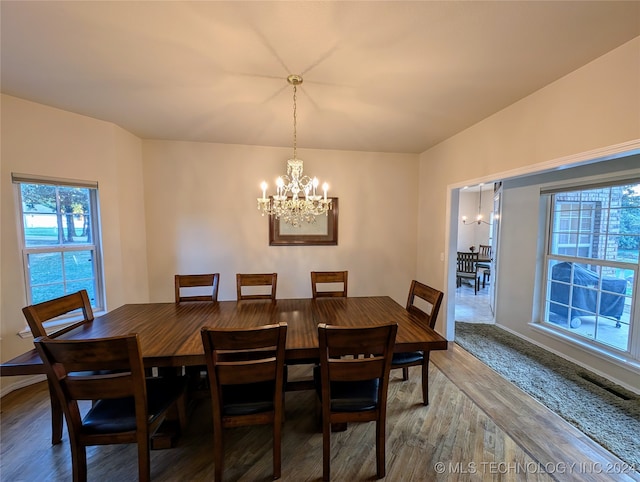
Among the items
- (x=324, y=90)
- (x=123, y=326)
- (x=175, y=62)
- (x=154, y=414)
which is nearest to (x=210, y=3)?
(x=175, y=62)

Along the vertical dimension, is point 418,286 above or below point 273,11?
below

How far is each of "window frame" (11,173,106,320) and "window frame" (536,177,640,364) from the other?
17.5ft

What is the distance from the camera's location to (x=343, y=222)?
12.9 ft

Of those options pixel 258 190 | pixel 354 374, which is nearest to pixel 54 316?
pixel 354 374

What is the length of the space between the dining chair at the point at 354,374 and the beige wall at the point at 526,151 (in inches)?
75.7

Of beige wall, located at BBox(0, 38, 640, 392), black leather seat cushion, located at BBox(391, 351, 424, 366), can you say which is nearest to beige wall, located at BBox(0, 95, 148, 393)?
beige wall, located at BBox(0, 38, 640, 392)

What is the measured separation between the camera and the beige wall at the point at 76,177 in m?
2.32

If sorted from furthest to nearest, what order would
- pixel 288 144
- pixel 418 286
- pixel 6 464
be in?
pixel 288 144, pixel 418 286, pixel 6 464

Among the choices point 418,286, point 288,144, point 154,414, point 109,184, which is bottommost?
point 154,414

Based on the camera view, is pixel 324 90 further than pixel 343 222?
No

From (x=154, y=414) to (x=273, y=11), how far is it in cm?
233

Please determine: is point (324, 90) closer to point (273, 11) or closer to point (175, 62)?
point (273, 11)

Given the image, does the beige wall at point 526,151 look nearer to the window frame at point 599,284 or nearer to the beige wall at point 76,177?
the window frame at point 599,284

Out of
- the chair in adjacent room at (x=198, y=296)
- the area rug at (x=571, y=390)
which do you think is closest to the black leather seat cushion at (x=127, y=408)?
the chair in adjacent room at (x=198, y=296)
